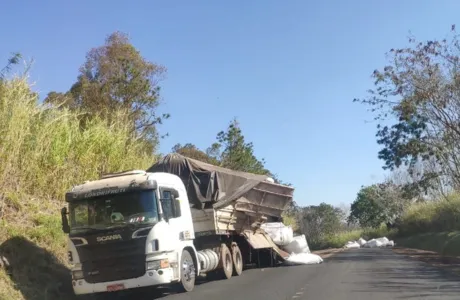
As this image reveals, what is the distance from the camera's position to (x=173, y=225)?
1285cm

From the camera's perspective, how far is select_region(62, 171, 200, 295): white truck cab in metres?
11.9

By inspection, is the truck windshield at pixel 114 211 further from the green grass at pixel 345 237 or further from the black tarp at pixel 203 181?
the green grass at pixel 345 237

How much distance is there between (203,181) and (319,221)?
68.9 m

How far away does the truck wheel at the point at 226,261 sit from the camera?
56.2 ft

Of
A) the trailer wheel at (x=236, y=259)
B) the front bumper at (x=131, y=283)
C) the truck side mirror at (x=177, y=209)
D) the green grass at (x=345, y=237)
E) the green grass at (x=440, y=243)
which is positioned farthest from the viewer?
the green grass at (x=345, y=237)

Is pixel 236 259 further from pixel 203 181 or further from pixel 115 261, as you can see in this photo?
pixel 115 261

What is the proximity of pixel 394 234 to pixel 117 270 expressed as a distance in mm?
50480

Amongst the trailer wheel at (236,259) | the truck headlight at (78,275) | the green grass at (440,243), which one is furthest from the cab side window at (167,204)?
the green grass at (440,243)

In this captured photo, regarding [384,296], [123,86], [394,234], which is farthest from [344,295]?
[394,234]

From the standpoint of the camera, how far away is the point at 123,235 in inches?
468

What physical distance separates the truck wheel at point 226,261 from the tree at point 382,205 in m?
47.1

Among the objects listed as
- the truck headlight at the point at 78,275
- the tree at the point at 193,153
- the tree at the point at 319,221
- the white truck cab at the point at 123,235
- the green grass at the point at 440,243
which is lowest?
the green grass at the point at 440,243

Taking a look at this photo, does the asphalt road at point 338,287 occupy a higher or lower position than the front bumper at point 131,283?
lower

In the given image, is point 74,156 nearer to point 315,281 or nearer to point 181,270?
point 181,270
